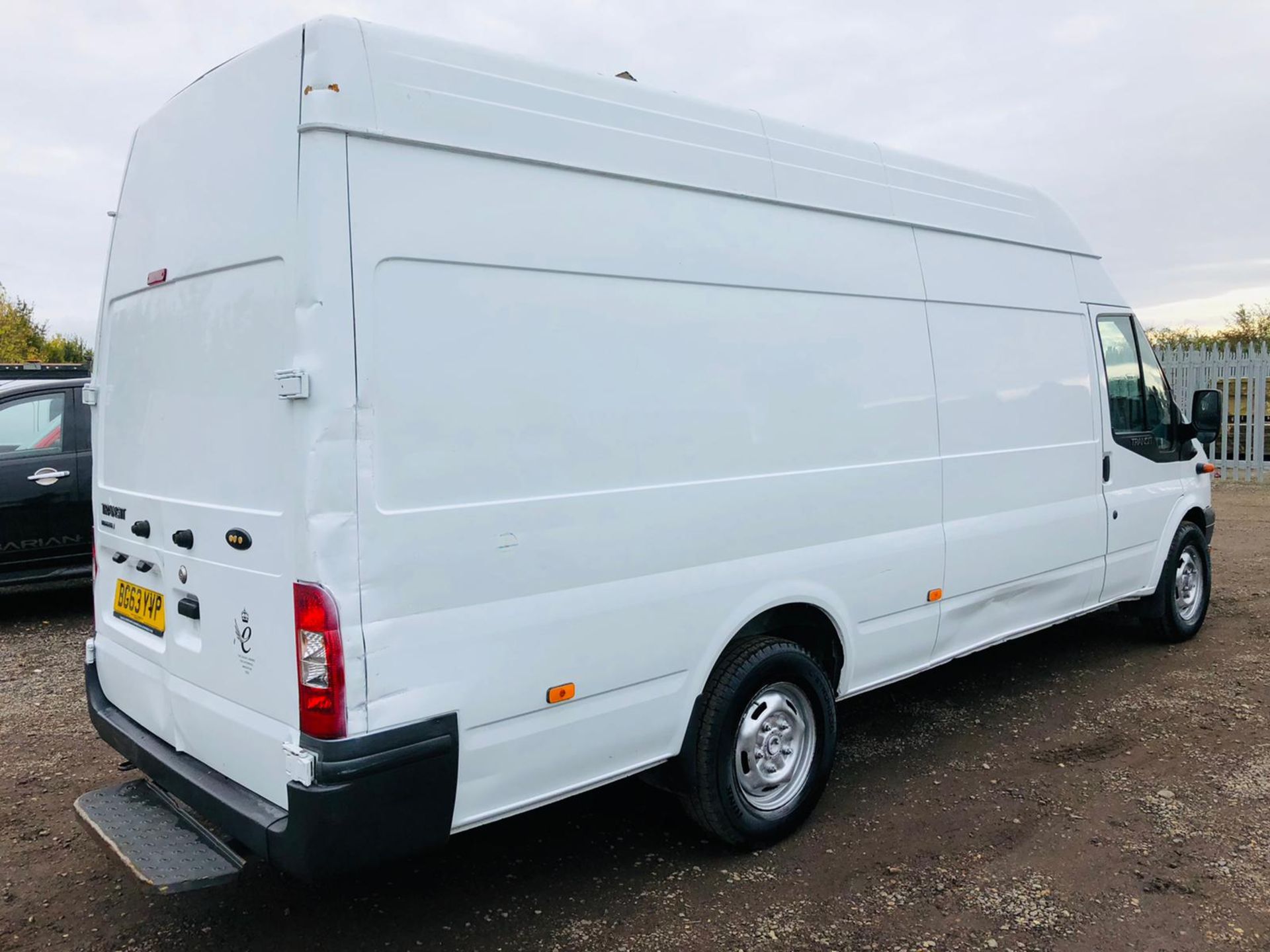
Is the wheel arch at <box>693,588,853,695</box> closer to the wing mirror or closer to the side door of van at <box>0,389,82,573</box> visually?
the wing mirror

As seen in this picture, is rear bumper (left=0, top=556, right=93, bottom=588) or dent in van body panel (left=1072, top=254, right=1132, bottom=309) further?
rear bumper (left=0, top=556, right=93, bottom=588)

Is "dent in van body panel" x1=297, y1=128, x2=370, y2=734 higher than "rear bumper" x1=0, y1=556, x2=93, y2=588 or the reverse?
higher

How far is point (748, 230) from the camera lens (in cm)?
369

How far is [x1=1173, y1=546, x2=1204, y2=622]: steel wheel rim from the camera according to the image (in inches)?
252

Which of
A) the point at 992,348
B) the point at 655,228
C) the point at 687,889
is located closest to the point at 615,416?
the point at 655,228

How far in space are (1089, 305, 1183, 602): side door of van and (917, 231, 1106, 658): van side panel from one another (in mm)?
158

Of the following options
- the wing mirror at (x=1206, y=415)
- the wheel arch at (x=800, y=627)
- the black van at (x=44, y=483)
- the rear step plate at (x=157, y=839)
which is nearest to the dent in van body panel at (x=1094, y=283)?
the wing mirror at (x=1206, y=415)

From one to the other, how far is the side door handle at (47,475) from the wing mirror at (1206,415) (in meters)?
7.62

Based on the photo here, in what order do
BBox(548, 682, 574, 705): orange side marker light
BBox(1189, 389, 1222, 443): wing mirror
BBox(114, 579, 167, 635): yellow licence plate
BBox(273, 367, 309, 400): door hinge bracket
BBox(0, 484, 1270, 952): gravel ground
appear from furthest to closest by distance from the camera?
BBox(1189, 389, 1222, 443): wing mirror → BBox(114, 579, 167, 635): yellow licence plate → BBox(0, 484, 1270, 952): gravel ground → BBox(548, 682, 574, 705): orange side marker light → BBox(273, 367, 309, 400): door hinge bracket

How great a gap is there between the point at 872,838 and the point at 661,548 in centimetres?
153

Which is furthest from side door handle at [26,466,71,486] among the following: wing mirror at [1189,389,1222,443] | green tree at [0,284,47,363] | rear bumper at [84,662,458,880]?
green tree at [0,284,47,363]

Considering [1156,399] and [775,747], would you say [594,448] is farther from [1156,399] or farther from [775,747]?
[1156,399]

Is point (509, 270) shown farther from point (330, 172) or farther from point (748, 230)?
point (748, 230)

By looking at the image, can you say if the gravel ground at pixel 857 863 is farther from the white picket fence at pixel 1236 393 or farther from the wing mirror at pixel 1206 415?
the white picket fence at pixel 1236 393
